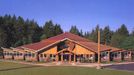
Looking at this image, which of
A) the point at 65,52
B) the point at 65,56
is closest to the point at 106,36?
the point at 65,56

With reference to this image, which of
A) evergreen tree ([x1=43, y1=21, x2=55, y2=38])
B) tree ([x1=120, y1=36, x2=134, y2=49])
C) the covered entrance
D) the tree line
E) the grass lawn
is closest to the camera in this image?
the grass lawn

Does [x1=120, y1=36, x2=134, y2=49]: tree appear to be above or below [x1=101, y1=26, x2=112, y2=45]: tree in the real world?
below

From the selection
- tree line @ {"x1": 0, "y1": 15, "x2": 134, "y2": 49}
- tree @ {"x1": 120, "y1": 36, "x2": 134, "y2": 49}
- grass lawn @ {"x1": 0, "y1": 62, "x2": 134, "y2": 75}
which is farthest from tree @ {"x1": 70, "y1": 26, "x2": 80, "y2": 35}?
grass lawn @ {"x1": 0, "y1": 62, "x2": 134, "y2": 75}

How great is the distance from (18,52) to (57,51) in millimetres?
10841

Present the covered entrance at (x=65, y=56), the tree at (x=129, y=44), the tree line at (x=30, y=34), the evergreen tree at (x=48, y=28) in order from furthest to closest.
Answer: the evergreen tree at (x=48, y=28) < the tree line at (x=30, y=34) < the tree at (x=129, y=44) < the covered entrance at (x=65, y=56)

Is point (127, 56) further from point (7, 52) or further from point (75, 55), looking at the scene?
point (7, 52)

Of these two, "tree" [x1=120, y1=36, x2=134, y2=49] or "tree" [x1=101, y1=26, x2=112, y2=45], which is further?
"tree" [x1=101, y1=26, x2=112, y2=45]

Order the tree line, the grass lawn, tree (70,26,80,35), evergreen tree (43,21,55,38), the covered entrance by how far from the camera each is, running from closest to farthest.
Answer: the grass lawn
the covered entrance
the tree line
evergreen tree (43,21,55,38)
tree (70,26,80,35)

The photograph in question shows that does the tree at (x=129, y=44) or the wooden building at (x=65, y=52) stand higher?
the tree at (x=129, y=44)

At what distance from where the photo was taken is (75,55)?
6328 centimetres

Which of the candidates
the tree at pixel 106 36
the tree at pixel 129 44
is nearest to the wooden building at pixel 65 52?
the tree at pixel 129 44

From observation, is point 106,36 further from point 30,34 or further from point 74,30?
point 30,34

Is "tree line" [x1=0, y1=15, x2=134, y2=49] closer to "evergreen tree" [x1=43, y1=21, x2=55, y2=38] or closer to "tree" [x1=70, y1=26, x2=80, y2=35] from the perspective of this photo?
"evergreen tree" [x1=43, y1=21, x2=55, y2=38]

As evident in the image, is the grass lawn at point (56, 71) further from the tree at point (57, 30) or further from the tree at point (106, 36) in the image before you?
the tree at point (106, 36)
